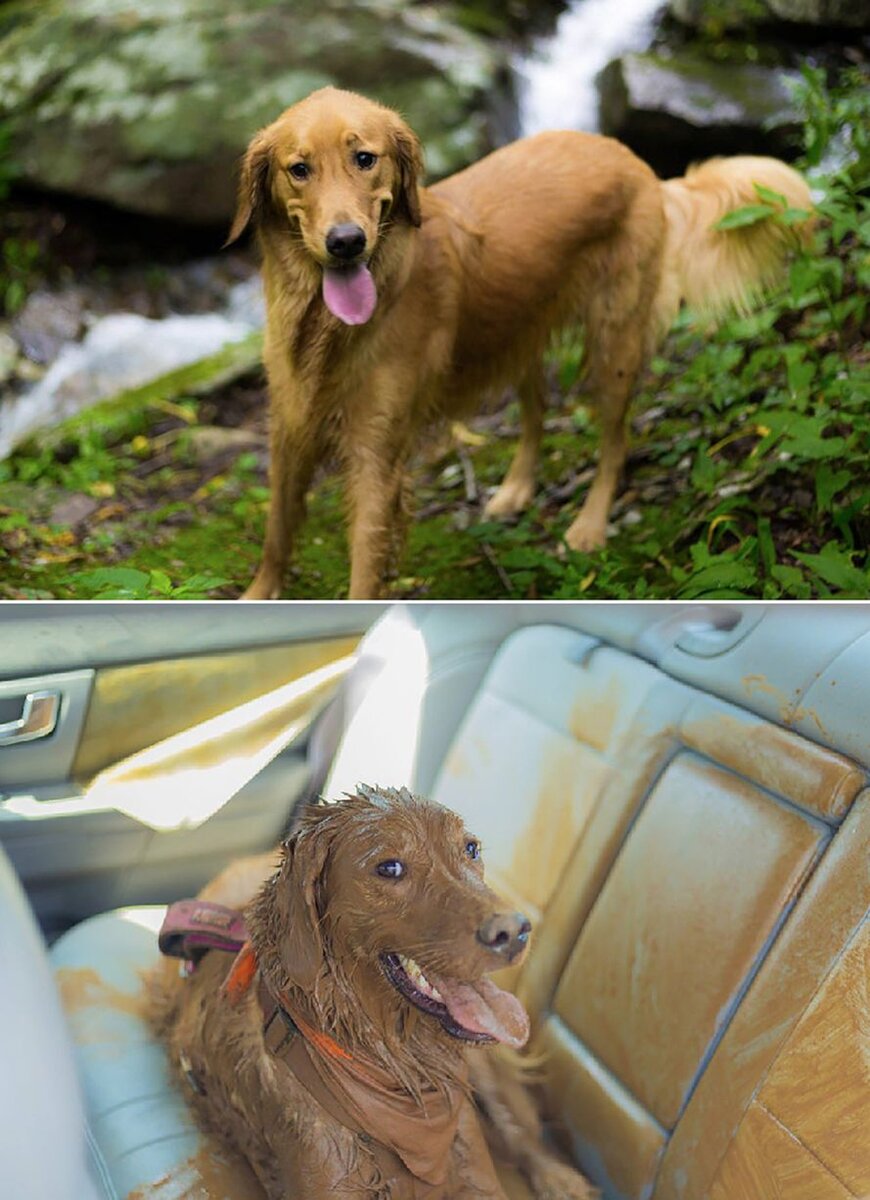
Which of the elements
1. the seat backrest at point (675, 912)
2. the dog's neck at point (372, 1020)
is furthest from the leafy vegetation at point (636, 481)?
the dog's neck at point (372, 1020)

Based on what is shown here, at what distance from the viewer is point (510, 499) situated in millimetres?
1549

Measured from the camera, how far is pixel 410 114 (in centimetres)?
137

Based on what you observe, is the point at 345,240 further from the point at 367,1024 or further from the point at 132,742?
the point at 367,1024

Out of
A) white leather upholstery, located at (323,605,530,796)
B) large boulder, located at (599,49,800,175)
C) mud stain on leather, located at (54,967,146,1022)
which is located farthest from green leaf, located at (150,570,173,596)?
large boulder, located at (599,49,800,175)

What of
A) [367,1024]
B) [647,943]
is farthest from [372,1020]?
[647,943]

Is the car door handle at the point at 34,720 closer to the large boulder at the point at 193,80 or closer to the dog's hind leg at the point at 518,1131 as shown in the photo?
the dog's hind leg at the point at 518,1131

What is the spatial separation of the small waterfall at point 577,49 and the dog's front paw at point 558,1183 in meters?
1.22

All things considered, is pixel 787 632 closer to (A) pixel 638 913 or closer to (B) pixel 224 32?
(A) pixel 638 913

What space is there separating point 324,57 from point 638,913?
106cm

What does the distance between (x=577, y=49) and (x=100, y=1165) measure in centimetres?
132

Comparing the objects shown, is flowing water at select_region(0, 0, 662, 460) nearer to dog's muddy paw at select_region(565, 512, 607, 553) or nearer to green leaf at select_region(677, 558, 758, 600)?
dog's muddy paw at select_region(565, 512, 607, 553)

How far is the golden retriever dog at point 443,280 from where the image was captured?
3.94ft

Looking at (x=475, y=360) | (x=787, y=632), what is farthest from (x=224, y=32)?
(x=787, y=632)

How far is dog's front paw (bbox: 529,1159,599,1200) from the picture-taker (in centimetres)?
82
